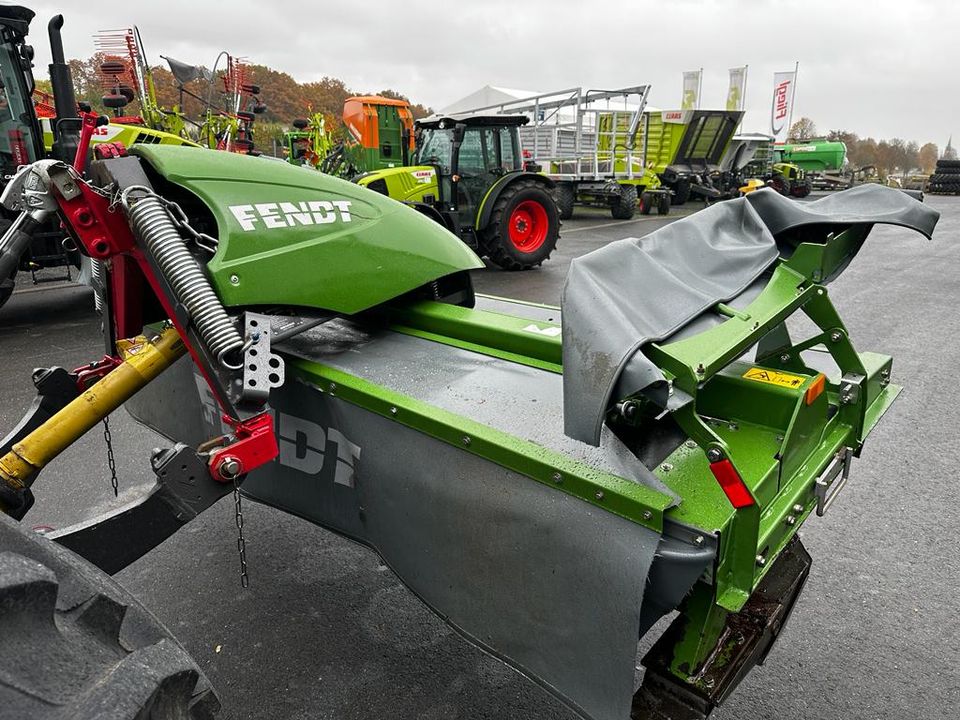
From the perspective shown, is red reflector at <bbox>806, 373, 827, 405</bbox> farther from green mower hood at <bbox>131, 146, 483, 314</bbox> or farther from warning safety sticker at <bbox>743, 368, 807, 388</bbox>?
green mower hood at <bbox>131, 146, 483, 314</bbox>

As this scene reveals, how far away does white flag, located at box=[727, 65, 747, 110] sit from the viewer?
1019 inches

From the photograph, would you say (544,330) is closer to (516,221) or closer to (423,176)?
(423,176)

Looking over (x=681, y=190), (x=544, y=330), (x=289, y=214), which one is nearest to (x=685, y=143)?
(x=681, y=190)

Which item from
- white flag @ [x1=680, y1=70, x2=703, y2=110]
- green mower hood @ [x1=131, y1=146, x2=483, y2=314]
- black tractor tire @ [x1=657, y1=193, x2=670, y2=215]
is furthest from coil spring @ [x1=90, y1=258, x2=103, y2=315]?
white flag @ [x1=680, y1=70, x2=703, y2=110]

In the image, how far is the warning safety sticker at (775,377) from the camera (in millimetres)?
1881

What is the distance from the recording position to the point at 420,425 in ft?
5.83

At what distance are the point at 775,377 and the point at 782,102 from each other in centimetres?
3125

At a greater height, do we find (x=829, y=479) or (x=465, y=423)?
(x=465, y=423)

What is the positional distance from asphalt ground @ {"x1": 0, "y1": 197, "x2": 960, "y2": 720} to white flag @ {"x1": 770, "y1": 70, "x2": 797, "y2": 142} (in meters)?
28.3

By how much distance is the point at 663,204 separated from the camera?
60.4 ft

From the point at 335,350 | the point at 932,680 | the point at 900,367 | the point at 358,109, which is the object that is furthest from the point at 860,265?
the point at 335,350

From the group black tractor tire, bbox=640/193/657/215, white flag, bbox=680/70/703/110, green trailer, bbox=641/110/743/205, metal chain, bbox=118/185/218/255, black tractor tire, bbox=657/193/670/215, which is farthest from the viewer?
white flag, bbox=680/70/703/110

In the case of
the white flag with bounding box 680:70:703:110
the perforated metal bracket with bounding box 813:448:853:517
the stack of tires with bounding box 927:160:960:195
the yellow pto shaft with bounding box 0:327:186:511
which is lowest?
the perforated metal bracket with bounding box 813:448:853:517

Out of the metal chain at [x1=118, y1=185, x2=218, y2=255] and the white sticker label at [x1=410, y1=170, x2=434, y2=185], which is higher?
the white sticker label at [x1=410, y1=170, x2=434, y2=185]
